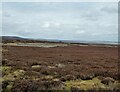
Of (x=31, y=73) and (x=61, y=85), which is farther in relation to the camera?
(x=31, y=73)

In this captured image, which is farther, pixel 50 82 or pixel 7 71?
pixel 7 71

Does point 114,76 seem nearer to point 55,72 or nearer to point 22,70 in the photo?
point 55,72

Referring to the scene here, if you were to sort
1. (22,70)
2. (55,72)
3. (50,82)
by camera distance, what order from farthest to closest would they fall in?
(22,70) < (55,72) < (50,82)

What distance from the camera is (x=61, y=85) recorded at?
17.2 m

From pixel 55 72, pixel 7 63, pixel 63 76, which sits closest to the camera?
pixel 63 76

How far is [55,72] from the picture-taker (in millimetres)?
22281

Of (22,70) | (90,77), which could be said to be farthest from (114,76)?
(22,70)

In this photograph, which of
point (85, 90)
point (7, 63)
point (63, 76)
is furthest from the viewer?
point (7, 63)

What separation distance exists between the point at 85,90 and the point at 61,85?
5.73 feet

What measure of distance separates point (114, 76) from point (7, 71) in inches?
366

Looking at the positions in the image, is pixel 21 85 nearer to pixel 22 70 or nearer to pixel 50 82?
pixel 50 82

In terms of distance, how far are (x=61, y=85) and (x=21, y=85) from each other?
261 centimetres

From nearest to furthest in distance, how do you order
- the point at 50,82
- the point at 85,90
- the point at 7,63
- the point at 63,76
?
the point at 85,90
the point at 50,82
the point at 63,76
the point at 7,63

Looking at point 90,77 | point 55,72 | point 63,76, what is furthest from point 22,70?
point 90,77
